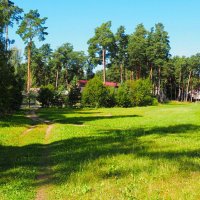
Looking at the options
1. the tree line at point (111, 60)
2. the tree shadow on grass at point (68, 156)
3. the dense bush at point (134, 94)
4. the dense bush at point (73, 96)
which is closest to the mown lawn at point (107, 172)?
the tree shadow on grass at point (68, 156)

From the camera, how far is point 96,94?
234 ft

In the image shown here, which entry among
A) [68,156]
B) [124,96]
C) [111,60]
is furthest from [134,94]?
[68,156]

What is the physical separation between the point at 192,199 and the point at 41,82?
4817 inches

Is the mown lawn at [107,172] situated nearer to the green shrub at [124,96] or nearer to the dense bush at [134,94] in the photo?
the green shrub at [124,96]

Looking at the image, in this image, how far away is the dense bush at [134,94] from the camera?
75125 mm

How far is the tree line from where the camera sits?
75.3m

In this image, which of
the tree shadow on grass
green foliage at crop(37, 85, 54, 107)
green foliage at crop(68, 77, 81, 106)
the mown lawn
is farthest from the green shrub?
the mown lawn

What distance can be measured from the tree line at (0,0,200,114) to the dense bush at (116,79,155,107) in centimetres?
1053

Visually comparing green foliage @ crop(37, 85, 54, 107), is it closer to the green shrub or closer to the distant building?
the green shrub

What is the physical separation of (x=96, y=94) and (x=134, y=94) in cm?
939

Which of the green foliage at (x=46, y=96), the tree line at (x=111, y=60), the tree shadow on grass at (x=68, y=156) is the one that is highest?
the tree line at (x=111, y=60)

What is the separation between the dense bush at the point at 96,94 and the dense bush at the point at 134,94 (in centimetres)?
316

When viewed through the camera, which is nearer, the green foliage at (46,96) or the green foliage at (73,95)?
the green foliage at (46,96)

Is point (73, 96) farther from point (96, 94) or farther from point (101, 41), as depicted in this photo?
point (101, 41)
